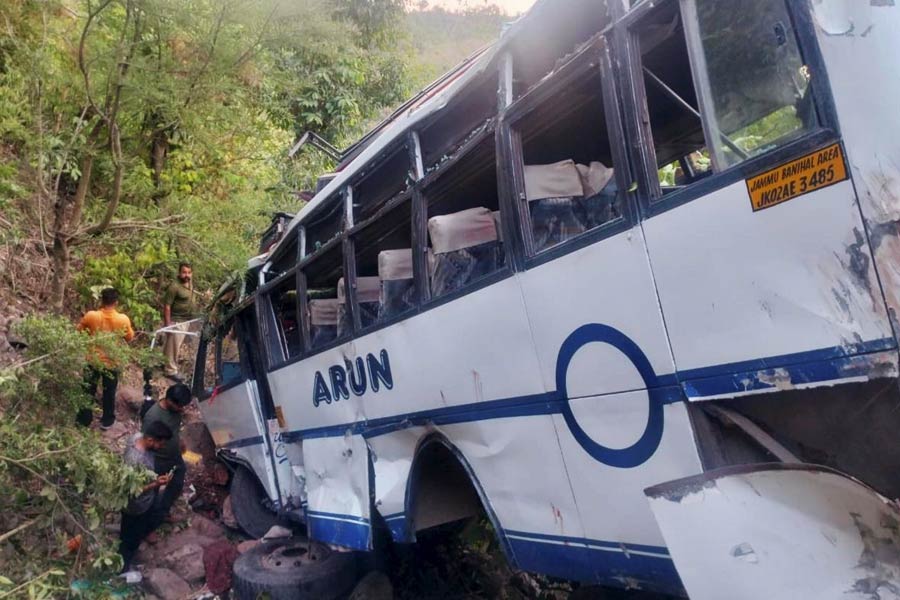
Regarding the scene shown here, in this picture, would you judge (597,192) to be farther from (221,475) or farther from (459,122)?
(221,475)

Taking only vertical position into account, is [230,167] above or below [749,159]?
above

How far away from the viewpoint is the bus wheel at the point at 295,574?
15.7 ft

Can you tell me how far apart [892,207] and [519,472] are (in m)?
1.79

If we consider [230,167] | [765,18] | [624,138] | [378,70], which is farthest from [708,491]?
[378,70]

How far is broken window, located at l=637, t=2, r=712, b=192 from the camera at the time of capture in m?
2.51

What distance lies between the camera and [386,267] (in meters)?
4.03

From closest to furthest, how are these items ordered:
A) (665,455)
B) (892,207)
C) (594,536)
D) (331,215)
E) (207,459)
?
(892,207)
(665,455)
(594,536)
(331,215)
(207,459)

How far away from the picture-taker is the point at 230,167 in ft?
34.3

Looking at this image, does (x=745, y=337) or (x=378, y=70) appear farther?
(x=378, y=70)

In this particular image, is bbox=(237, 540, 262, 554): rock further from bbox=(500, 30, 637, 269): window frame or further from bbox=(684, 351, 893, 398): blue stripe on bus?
bbox=(684, 351, 893, 398): blue stripe on bus

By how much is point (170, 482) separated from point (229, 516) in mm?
843

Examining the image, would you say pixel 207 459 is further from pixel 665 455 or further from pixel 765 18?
pixel 765 18

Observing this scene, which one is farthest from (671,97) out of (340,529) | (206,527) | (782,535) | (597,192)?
(206,527)

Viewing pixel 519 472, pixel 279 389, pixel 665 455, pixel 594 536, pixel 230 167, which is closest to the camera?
pixel 665 455
